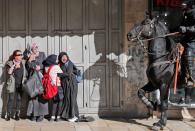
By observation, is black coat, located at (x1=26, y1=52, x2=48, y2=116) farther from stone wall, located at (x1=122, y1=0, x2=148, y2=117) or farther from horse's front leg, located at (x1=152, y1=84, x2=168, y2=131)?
horse's front leg, located at (x1=152, y1=84, x2=168, y2=131)

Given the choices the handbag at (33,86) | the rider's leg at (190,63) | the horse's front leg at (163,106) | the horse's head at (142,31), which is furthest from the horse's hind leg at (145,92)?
the handbag at (33,86)

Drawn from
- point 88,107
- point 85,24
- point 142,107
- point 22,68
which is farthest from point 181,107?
point 22,68

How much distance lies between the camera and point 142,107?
1112 cm

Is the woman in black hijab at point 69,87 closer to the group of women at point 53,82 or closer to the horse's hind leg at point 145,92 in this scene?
the group of women at point 53,82

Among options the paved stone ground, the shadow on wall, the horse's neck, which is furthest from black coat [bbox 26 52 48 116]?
the horse's neck

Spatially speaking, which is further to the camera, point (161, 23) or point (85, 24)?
point (85, 24)

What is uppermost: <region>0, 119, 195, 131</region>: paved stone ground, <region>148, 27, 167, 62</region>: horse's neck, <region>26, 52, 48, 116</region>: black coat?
<region>148, 27, 167, 62</region>: horse's neck

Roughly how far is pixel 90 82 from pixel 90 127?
143 centimetres

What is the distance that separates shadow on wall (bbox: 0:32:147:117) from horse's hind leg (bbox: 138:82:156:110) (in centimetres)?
89

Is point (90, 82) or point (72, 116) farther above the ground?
point (90, 82)

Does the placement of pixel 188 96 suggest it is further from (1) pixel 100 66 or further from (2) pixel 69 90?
(2) pixel 69 90

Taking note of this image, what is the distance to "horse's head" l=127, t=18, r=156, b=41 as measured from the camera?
962cm

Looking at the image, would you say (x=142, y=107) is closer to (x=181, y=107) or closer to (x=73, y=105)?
(x=181, y=107)

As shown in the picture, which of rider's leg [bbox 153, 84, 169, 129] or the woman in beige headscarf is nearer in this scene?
rider's leg [bbox 153, 84, 169, 129]
